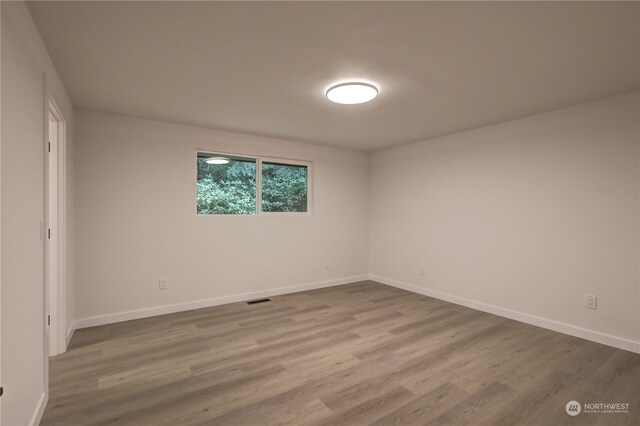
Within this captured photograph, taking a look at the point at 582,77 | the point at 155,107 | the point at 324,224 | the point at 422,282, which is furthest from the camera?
the point at 324,224

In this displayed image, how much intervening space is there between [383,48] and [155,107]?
2.39 m

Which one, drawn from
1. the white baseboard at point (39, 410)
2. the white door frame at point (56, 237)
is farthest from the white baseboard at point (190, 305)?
the white baseboard at point (39, 410)

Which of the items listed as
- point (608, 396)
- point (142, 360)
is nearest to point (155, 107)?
point (142, 360)

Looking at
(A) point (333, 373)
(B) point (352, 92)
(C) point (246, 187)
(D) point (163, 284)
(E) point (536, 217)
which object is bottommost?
(A) point (333, 373)

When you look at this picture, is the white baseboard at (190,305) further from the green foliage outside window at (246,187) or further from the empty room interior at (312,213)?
the green foliage outside window at (246,187)

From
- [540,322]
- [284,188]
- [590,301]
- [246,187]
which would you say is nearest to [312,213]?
[284,188]

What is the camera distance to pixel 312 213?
5.00m

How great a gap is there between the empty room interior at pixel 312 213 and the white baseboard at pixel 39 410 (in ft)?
0.10

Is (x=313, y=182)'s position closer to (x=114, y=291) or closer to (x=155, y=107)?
(x=155, y=107)

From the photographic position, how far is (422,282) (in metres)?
4.69

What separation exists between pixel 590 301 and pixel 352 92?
3003 mm

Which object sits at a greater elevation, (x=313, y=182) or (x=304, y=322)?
(x=313, y=182)

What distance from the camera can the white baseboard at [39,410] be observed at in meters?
1.76

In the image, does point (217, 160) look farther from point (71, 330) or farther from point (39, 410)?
point (39, 410)
